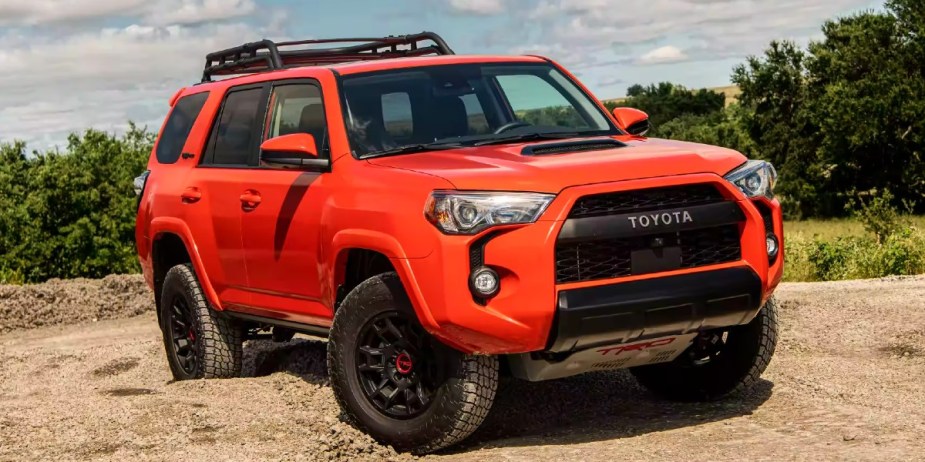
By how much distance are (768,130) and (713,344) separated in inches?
2174

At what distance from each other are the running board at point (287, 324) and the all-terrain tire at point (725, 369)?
1.90m

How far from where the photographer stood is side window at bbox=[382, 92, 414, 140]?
22.9 feet

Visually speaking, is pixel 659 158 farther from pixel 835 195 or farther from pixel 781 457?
pixel 835 195

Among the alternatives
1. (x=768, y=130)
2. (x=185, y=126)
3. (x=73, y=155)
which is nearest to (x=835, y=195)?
(x=768, y=130)

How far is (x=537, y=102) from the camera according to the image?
7719 millimetres

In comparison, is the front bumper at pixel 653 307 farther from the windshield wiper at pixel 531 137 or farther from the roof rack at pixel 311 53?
the roof rack at pixel 311 53

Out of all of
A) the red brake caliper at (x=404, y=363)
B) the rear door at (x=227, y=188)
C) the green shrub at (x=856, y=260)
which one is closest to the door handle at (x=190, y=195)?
the rear door at (x=227, y=188)

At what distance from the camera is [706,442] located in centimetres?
634

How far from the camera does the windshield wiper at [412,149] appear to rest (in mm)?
6739

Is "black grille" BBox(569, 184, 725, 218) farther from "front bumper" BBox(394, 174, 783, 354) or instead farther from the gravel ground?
the gravel ground

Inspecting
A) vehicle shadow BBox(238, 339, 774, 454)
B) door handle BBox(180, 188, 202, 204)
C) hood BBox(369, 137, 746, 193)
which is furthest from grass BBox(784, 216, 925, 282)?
hood BBox(369, 137, 746, 193)

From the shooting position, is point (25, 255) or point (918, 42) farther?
point (918, 42)

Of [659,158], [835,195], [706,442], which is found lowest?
[835,195]

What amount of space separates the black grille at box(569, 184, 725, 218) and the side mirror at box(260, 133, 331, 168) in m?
1.64
